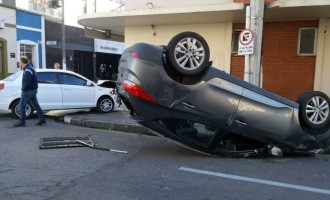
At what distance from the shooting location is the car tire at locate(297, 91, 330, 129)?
20.5ft

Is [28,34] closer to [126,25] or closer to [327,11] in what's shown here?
[126,25]

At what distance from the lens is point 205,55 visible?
19.4ft

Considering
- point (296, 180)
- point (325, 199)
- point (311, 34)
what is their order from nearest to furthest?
point (325, 199) < point (296, 180) < point (311, 34)

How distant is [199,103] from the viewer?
19.3 ft

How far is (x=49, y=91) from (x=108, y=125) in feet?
8.34

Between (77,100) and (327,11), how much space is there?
24.4 ft

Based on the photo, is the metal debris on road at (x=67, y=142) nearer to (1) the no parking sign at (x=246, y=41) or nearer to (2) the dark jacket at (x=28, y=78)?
(2) the dark jacket at (x=28, y=78)

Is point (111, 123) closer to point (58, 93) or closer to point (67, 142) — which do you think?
point (67, 142)

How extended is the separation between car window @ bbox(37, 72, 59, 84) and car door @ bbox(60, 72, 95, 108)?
0.21 meters

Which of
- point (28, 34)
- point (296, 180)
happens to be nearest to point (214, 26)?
point (296, 180)

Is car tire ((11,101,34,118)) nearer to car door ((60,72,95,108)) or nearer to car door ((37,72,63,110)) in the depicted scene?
car door ((37,72,63,110))

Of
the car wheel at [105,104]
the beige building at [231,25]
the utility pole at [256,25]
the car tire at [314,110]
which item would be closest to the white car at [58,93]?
the car wheel at [105,104]

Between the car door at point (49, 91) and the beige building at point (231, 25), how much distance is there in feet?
8.15

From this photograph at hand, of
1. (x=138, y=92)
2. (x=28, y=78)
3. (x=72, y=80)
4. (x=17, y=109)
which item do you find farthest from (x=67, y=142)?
(x=72, y=80)
